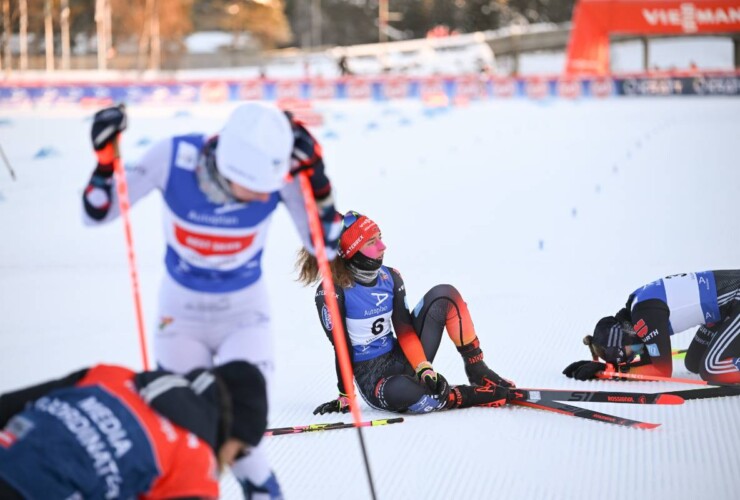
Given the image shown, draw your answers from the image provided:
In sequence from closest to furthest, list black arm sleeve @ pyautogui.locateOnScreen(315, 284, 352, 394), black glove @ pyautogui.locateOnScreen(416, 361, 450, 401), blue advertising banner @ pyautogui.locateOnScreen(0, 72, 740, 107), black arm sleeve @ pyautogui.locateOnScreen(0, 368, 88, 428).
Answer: black arm sleeve @ pyautogui.locateOnScreen(0, 368, 88, 428)
black arm sleeve @ pyautogui.locateOnScreen(315, 284, 352, 394)
black glove @ pyautogui.locateOnScreen(416, 361, 450, 401)
blue advertising banner @ pyautogui.locateOnScreen(0, 72, 740, 107)

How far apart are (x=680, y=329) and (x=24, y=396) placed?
3761 mm

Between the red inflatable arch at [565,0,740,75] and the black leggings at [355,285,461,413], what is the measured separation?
34620 mm

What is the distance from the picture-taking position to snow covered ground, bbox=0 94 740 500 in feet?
13.3

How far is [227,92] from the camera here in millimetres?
34250

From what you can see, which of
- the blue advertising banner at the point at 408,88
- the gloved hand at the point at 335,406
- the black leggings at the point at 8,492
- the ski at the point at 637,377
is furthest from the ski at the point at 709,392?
the blue advertising banner at the point at 408,88

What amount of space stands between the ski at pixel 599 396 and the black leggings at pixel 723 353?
1.11 ft

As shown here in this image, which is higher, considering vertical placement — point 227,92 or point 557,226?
point 227,92

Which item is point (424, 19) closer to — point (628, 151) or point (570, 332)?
point (628, 151)

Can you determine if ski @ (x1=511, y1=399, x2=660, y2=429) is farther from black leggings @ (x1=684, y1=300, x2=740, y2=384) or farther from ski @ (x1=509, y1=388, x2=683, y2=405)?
black leggings @ (x1=684, y1=300, x2=740, y2=384)

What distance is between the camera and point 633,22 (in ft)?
127

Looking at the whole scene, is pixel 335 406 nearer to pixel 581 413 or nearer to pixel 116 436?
pixel 581 413

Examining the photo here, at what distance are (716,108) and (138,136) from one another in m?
17.4

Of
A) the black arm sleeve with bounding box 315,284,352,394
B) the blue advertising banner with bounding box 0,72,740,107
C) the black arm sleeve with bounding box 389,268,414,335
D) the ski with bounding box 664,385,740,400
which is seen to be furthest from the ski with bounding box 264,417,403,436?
the blue advertising banner with bounding box 0,72,740,107

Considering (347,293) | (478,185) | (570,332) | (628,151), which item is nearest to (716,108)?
(628,151)
